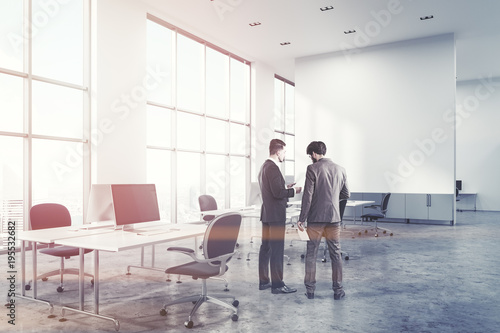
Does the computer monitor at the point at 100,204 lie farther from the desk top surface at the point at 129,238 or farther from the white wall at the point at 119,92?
the white wall at the point at 119,92

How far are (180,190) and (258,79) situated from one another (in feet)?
16.8

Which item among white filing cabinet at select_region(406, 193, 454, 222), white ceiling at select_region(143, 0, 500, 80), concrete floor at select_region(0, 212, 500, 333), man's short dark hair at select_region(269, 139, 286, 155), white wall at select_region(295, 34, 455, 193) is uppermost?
white ceiling at select_region(143, 0, 500, 80)

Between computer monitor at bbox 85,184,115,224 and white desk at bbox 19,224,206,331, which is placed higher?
computer monitor at bbox 85,184,115,224

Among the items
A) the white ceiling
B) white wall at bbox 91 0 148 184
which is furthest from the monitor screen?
the white ceiling

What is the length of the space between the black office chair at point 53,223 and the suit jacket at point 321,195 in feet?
8.66

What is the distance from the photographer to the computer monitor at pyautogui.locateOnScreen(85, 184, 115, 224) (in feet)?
13.2

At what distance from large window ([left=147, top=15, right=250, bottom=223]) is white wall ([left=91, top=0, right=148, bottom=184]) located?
0.55 m

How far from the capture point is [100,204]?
4066mm

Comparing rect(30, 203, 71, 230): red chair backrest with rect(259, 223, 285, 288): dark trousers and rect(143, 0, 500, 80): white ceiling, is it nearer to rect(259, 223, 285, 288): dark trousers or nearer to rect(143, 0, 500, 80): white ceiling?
rect(259, 223, 285, 288): dark trousers

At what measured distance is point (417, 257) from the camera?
614cm

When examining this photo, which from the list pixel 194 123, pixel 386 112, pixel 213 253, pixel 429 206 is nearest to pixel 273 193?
pixel 213 253

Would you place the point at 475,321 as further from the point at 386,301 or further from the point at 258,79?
the point at 258,79

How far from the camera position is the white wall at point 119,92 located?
7406 millimetres

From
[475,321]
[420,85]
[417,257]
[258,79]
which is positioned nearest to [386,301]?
[475,321]
